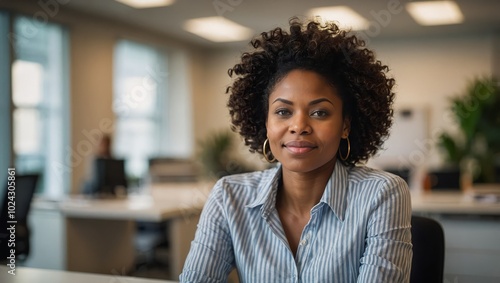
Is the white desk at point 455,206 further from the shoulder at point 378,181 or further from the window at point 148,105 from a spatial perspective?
the window at point 148,105

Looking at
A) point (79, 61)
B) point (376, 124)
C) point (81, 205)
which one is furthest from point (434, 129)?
point (376, 124)

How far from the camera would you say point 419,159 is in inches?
386

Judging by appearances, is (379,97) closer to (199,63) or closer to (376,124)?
(376,124)

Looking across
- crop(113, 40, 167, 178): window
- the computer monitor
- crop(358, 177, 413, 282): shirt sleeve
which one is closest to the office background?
crop(113, 40, 167, 178): window

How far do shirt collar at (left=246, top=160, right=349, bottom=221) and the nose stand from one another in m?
0.19

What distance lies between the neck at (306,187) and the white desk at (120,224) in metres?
2.52

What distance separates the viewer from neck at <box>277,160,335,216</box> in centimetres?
162

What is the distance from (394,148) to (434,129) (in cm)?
76

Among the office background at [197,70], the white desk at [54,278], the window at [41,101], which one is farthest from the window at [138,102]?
the white desk at [54,278]

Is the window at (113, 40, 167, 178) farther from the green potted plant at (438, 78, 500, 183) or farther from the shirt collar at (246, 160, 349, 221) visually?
the shirt collar at (246, 160, 349, 221)

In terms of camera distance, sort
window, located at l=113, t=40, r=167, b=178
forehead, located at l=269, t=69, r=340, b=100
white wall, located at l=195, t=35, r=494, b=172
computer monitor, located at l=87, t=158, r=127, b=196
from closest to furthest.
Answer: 1. forehead, located at l=269, t=69, r=340, b=100
2. computer monitor, located at l=87, t=158, r=127, b=196
3. window, located at l=113, t=40, r=167, b=178
4. white wall, located at l=195, t=35, r=494, b=172

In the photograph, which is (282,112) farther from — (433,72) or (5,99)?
(433,72)

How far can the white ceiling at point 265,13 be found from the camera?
7.14m

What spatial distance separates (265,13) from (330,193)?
6464mm
